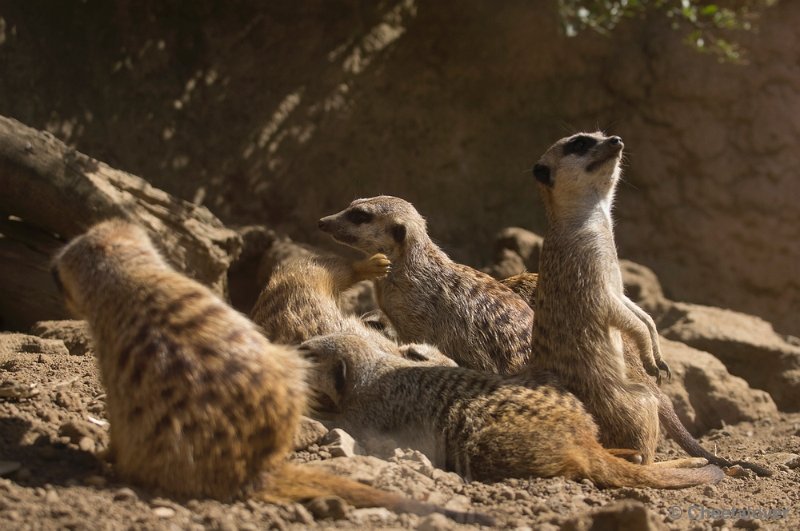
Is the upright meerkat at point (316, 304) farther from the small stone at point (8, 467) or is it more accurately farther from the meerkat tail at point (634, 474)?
the small stone at point (8, 467)

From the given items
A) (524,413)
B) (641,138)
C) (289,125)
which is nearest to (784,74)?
(641,138)

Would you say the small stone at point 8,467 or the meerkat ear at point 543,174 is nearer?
the small stone at point 8,467

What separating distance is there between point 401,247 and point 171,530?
110 inches

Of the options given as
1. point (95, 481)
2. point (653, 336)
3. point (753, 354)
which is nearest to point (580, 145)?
point (653, 336)

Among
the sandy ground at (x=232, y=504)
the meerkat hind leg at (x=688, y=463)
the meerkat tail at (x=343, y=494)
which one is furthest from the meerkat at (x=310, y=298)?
the meerkat tail at (x=343, y=494)

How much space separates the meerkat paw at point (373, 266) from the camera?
4695 mm

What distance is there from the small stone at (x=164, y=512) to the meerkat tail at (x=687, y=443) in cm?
242

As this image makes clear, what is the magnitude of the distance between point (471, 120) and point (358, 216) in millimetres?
2354

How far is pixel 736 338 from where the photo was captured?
5.54 metres

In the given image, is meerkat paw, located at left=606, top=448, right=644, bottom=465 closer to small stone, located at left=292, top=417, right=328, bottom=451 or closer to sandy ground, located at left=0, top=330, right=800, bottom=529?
sandy ground, located at left=0, top=330, right=800, bottom=529

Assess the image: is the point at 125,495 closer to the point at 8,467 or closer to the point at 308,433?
the point at 8,467

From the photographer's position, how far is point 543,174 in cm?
426

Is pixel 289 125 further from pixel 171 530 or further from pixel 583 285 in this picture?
pixel 171 530

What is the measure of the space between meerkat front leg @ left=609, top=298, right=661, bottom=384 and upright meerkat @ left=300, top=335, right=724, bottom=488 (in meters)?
0.41
